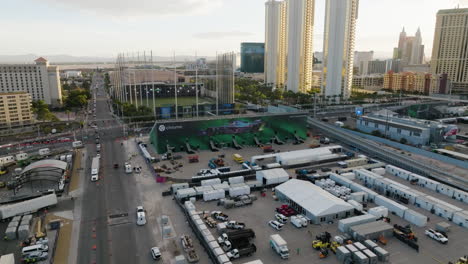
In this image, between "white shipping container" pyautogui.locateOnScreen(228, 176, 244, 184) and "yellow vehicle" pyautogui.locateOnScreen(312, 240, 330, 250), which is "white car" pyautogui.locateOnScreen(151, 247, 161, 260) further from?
"white shipping container" pyautogui.locateOnScreen(228, 176, 244, 184)

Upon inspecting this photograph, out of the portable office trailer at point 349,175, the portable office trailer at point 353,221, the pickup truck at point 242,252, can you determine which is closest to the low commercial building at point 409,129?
the portable office trailer at point 349,175

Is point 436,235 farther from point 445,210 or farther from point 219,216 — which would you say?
point 219,216

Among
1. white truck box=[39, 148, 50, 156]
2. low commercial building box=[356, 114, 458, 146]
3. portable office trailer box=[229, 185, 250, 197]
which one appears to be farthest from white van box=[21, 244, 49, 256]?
low commercial building box=[356, 114, 458, 146]

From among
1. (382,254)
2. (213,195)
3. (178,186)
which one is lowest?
(382,254)

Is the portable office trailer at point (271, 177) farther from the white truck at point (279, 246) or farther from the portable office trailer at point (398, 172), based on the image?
the portable office trailer at point (398, 172)

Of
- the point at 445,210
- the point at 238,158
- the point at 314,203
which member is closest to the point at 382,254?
the point at 314,203

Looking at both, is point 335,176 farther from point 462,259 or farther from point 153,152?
point 153,152
